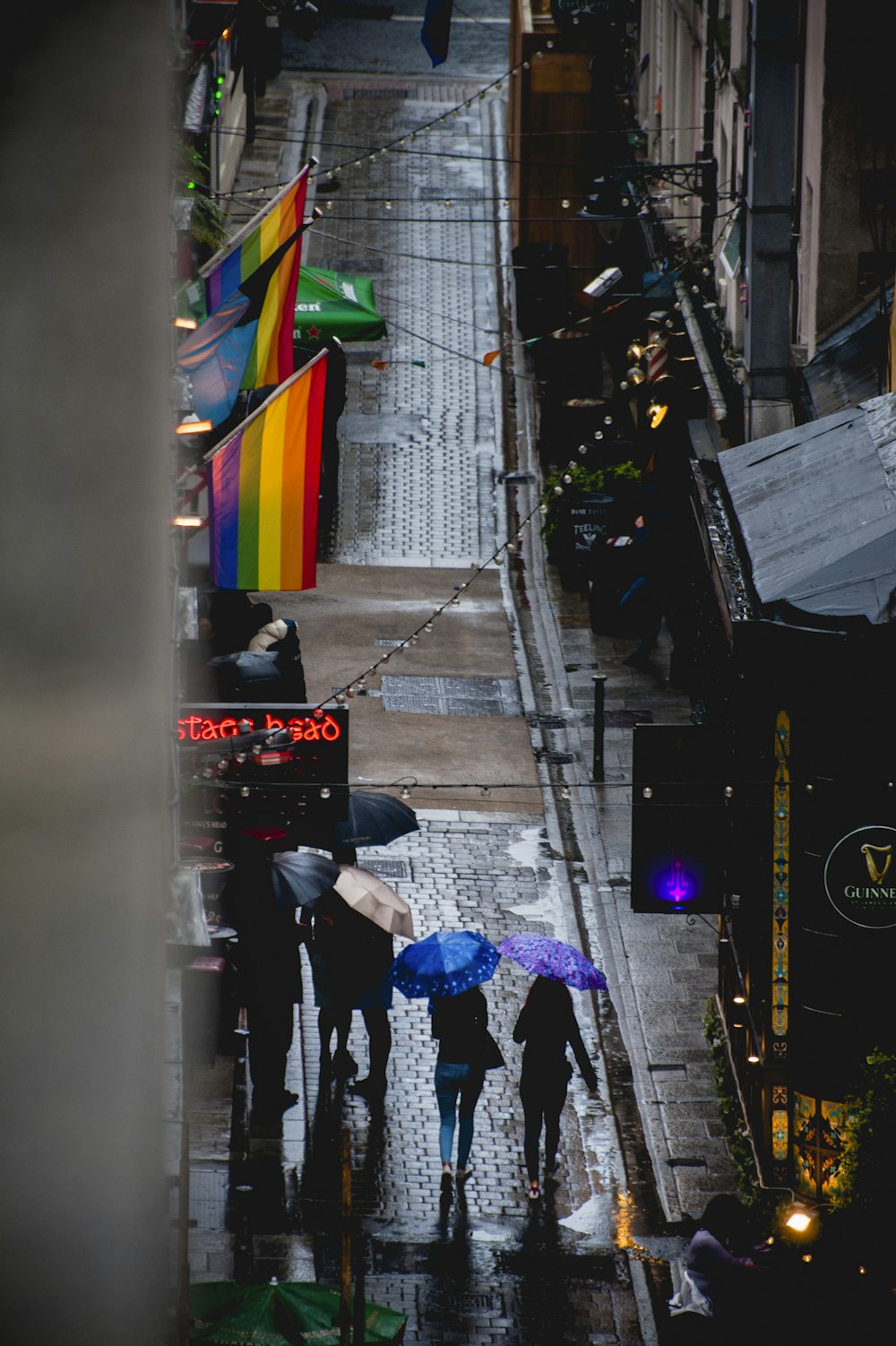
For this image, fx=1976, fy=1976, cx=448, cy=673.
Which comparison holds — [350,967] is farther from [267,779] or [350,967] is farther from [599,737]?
[599,737]

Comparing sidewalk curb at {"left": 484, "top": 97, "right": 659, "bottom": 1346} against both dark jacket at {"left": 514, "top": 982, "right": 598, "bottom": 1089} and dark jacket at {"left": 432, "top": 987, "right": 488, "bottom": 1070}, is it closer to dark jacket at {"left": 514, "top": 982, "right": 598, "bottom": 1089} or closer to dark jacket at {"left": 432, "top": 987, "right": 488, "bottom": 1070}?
dark jacket at {"left": 514, "top": 982, "right": 598, "bottom": 1089}

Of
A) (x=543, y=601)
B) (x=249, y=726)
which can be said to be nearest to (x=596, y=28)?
(x=543, y=601)

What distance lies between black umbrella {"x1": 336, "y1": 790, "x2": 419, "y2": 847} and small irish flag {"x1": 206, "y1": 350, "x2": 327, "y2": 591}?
1.69 meters

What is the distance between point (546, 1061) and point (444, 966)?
0.94 metres

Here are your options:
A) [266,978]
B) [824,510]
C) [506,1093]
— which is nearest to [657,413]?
[824,510]

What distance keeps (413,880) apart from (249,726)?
412cm

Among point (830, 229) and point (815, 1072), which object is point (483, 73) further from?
point (815, 1072)

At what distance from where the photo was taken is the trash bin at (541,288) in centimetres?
3200

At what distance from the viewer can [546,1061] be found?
12.7 m

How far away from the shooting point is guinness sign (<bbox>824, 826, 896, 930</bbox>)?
11398 millimetres

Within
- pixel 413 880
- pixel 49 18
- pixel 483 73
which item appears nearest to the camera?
pixel 49 18

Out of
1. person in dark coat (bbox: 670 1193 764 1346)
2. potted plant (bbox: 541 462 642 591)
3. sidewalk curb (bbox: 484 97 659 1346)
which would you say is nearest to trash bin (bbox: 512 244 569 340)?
sidewalk curb (bbox: 484 97 659 1346)

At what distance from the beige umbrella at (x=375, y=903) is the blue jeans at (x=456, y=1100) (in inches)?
37.6

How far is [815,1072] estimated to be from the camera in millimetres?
11828
